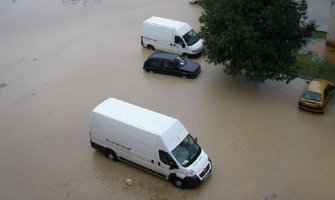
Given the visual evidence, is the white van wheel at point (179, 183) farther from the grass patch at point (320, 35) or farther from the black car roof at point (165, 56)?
the grass patch at point (320, 35)

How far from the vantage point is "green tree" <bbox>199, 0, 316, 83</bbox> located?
20875 mm

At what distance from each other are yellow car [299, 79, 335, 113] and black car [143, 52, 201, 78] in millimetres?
5984

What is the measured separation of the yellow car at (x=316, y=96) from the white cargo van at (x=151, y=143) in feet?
20.7

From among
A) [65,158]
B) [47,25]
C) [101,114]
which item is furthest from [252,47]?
[47,25]

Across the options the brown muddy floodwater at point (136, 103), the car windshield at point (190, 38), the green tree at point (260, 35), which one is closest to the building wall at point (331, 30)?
the brown muddy floodwater at point (136, 103)

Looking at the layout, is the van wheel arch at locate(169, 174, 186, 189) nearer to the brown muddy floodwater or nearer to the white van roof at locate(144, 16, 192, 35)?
the brown muddy floodwater

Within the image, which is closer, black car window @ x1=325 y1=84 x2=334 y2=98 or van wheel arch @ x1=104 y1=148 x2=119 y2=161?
van wheel arch @ x1=104 y1=148 x2=119 y2=161

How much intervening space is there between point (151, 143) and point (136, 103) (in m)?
6.12

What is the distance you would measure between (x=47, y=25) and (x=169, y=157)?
20319mm

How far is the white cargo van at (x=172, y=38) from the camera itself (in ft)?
85.4

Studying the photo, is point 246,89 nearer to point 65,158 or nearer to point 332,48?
point 332,48

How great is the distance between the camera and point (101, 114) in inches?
680

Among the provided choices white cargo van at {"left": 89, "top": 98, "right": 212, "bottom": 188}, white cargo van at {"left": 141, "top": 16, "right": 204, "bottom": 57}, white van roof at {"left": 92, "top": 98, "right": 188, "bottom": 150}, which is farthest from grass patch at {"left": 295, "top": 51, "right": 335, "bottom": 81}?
white van roof at {"left": 92, "top": 98, "right": 188, "bottom": 150}

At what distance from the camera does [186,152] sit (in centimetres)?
1639
